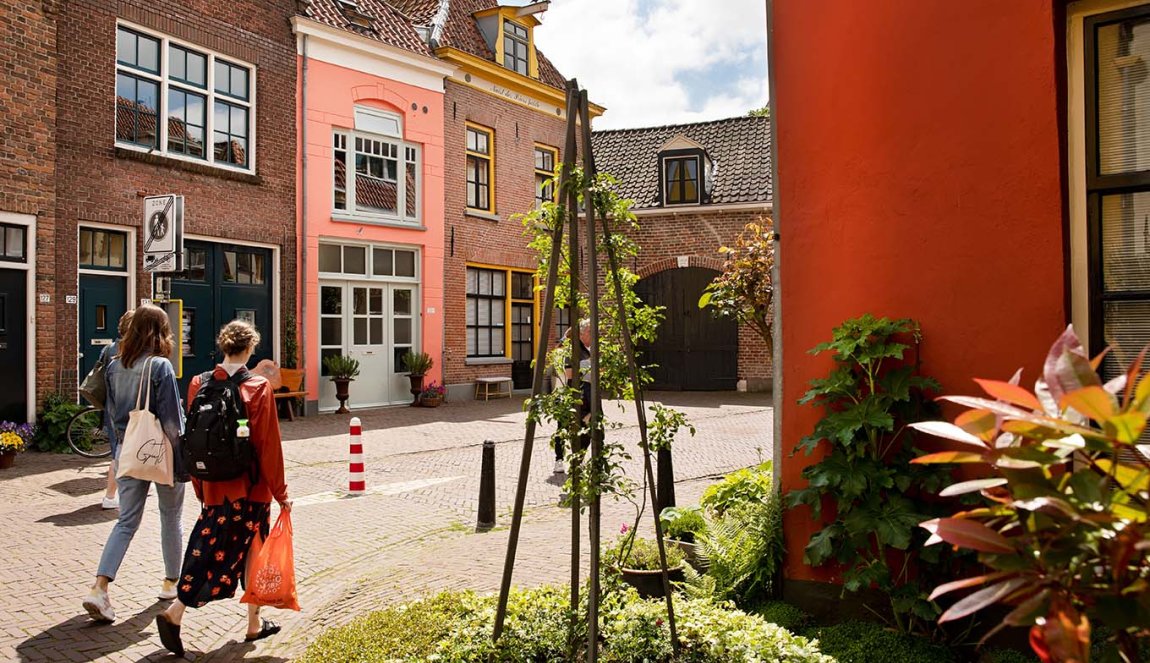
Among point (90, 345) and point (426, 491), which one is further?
point (90, 345)

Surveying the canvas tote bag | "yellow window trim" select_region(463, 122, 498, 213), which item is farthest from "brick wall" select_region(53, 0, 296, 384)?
the canvas tote bag

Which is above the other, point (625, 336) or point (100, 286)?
point (100, 286)

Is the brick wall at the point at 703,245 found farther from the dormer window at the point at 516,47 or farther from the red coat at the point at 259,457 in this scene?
the red coat at the point at 259,457

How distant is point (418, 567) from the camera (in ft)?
19.1

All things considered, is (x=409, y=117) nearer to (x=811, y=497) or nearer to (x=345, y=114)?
(x=345, y=114)

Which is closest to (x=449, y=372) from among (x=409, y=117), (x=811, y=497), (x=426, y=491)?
(x=409, y=117)

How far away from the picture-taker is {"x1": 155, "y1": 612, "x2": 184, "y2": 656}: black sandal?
13.6ft

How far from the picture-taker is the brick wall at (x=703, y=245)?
21016 millimetres

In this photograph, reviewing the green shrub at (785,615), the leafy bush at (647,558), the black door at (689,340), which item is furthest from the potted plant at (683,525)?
the black door at (689,340)

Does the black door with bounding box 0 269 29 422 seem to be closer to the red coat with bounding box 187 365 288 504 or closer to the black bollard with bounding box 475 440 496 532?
the black bollard with bounding box 475 440 496 532

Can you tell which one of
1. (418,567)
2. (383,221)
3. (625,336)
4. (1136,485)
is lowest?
(418,567)

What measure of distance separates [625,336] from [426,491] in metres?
5.54

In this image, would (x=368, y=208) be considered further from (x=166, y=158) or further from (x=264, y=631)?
(x=264, y=631)

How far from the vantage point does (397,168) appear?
16.7 m
